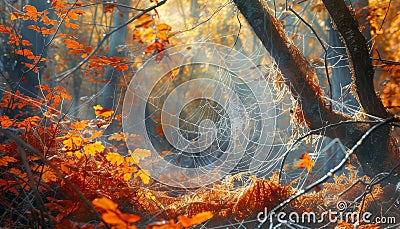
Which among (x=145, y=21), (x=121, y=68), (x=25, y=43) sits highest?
(x=25, y=43)

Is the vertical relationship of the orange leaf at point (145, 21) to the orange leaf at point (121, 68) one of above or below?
above

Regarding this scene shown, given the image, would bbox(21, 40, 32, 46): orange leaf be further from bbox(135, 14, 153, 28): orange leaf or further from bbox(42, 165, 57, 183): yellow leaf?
bbox(135, 14, 153, 28): orange leaf

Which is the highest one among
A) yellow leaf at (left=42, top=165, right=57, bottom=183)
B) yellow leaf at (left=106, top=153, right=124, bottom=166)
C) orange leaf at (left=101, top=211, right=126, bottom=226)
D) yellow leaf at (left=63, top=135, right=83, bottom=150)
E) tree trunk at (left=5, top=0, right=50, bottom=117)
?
tree trunk at (left=5, top=0, right=50, bottom=117)

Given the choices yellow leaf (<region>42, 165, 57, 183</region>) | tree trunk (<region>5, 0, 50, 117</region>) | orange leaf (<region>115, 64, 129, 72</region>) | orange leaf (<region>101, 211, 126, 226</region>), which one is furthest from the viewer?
tree trunk (<region>5, 0, 50, 117</region>)

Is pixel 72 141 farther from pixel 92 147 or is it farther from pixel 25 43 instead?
pixel 25 43

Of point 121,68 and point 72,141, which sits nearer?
point 72,141

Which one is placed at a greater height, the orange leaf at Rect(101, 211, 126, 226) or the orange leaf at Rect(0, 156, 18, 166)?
the orange leaf at Rect(0, 156, 18, 166)

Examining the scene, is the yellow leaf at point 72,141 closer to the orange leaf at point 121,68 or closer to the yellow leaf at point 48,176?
the yellow leaf at point 48,176

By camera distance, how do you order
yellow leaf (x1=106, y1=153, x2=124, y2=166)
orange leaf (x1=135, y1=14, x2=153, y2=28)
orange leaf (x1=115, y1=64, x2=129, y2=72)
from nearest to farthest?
orange leaf (x1=135, y1=14, x2=153, y2=28), yellow leaf (x1=106, y1=153, x2=124, y2=166), orange leaf (x1=115, y1=64, x2=129, y2=72)

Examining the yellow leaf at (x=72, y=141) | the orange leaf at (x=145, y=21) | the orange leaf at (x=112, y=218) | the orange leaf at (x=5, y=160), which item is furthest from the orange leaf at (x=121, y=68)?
the orange leaf at (x=112, y=218)

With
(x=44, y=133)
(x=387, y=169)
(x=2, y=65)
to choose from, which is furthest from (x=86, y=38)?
(x=387, y=169)

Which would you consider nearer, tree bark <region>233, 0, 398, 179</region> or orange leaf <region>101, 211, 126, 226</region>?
orange leaf <region>101, 211, 126, 226</region>

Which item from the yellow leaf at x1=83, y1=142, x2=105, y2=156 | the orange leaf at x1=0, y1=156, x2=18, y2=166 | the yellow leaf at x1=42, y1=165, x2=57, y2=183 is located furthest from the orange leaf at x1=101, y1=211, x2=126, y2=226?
the yellow leaf at x1=83, y1=142, x2=105, y2=156

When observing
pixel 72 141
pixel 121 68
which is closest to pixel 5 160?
pixel 72 141
